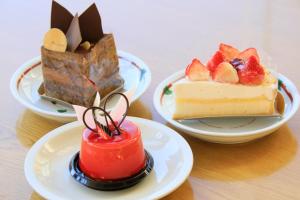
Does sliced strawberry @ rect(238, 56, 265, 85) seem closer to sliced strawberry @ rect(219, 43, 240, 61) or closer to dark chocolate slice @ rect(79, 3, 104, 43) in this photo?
sliced strawberry @ rect(219, 43, 240, 61)

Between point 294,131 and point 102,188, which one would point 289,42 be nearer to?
point 294,131

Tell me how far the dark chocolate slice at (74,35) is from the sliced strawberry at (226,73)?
1.14 ft

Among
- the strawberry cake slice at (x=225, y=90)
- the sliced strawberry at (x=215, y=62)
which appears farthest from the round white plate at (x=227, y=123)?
the sliced strawberry at (x=215, y=62)

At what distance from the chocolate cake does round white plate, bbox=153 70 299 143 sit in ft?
0.53

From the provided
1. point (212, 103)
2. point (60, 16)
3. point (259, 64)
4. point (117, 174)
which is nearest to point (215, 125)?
point (212, 103)

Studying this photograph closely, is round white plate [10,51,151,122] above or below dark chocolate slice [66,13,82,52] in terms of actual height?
below

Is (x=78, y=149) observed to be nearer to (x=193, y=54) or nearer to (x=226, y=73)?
(x=226, y=73)

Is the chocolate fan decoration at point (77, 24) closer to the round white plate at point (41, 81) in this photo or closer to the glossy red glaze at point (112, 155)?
the round white plate at point (41, 81)

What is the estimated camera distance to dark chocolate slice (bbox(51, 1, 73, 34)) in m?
1.32

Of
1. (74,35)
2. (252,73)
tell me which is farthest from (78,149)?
(252,73)

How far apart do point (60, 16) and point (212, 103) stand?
44cm

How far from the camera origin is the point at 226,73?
124cm

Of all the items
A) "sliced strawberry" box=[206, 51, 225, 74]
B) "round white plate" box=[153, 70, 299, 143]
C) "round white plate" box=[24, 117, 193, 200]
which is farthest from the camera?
"sliced strawberry" box=[206, 51, 225, 74]

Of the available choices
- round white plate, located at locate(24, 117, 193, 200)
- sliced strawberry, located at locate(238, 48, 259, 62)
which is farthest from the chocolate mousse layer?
sliced strawberry, located at locate(238, 48, 259, 62)
